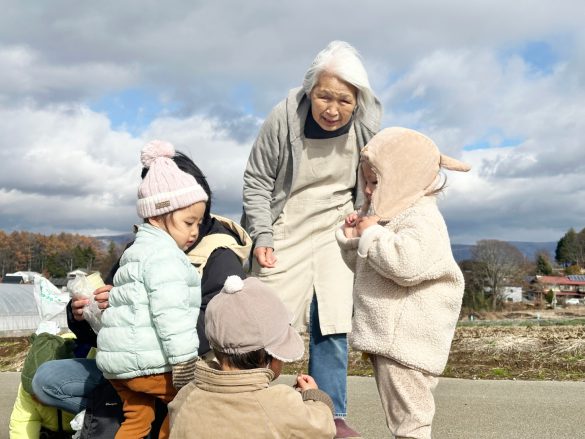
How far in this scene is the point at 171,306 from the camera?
2.77 m

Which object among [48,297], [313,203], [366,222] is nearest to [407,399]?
[366,222]

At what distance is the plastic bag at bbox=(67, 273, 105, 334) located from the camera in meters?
3.20

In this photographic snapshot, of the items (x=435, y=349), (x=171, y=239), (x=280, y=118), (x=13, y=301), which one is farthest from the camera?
(x=13, y=301)

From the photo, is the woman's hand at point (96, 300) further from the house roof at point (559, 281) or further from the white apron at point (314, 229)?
the house roof at point (559, 281)

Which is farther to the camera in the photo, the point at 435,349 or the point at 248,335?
the point at 435,349

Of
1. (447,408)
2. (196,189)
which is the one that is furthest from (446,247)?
(447,408)

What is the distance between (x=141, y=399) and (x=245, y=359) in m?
0.75

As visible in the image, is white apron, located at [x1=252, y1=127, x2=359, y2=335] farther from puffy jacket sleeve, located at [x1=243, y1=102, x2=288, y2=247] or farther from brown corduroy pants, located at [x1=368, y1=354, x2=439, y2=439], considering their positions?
brown corduroy pants, located at [x1=368, y1=354, x2=439, y2=439]

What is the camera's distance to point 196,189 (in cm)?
313

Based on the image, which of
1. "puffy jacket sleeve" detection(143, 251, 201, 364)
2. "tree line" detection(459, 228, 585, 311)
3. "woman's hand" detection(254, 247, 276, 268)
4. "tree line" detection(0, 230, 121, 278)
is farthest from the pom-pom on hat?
"tree line" detection(0, 230, 121, 278)

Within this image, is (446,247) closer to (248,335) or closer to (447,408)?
(248,335)

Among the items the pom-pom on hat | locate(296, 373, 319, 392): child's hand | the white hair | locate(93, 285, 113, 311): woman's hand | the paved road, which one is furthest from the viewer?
the paved road

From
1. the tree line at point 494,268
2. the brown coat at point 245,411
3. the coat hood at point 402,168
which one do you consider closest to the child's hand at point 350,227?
the coat hood at point 402,168

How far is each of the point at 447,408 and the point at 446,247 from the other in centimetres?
221
